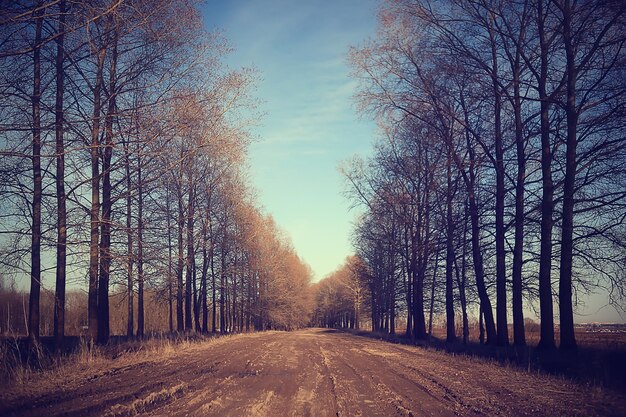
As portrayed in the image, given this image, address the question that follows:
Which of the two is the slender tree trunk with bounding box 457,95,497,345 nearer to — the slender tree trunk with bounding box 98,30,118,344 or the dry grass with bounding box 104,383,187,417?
the slender tree trunk with bounding box 98,30,118,344

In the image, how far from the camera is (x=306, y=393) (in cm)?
678

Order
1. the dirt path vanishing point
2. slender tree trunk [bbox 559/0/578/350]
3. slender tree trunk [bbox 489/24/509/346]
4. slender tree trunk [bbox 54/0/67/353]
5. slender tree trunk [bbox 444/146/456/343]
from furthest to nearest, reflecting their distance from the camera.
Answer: slender tree trunk [bbox 444/146/456/343] → slender tree trunk [bbox 489/24/509/346] → slender tree trunk [bbox 559/0/578/350] → slender tree trunk [bbox 54/0/67/353] → the dirt path vanishing point

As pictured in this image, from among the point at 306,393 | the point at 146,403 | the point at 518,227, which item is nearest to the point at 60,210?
the point at 146,403

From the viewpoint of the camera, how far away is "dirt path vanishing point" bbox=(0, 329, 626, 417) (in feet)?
18.7

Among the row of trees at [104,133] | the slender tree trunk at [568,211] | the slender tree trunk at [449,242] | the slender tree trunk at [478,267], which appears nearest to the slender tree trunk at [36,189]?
the row of trees at [104,133]

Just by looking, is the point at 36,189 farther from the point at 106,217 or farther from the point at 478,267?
the point at 478,267

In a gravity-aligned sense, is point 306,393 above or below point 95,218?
below

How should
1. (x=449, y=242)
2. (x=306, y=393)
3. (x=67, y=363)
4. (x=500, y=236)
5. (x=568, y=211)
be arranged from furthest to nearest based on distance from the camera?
1. (x=449, y=242)
2. (x=500, y=236)
3. (x=568, y=211)
4. (x=67, y=363)
5. (x=306, y=393)

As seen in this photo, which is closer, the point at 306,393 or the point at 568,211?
the point at 306,393

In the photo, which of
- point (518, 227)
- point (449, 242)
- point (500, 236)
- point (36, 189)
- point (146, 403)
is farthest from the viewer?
point (449, 242)

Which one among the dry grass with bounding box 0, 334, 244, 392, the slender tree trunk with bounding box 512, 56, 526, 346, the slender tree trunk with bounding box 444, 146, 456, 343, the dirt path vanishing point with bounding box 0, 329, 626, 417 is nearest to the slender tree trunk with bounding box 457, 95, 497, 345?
the slender tree trunk with bounding box 444, 146, 456, 343

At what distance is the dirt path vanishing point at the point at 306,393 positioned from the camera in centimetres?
571

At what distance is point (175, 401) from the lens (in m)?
6.10

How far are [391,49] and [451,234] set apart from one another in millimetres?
8956
